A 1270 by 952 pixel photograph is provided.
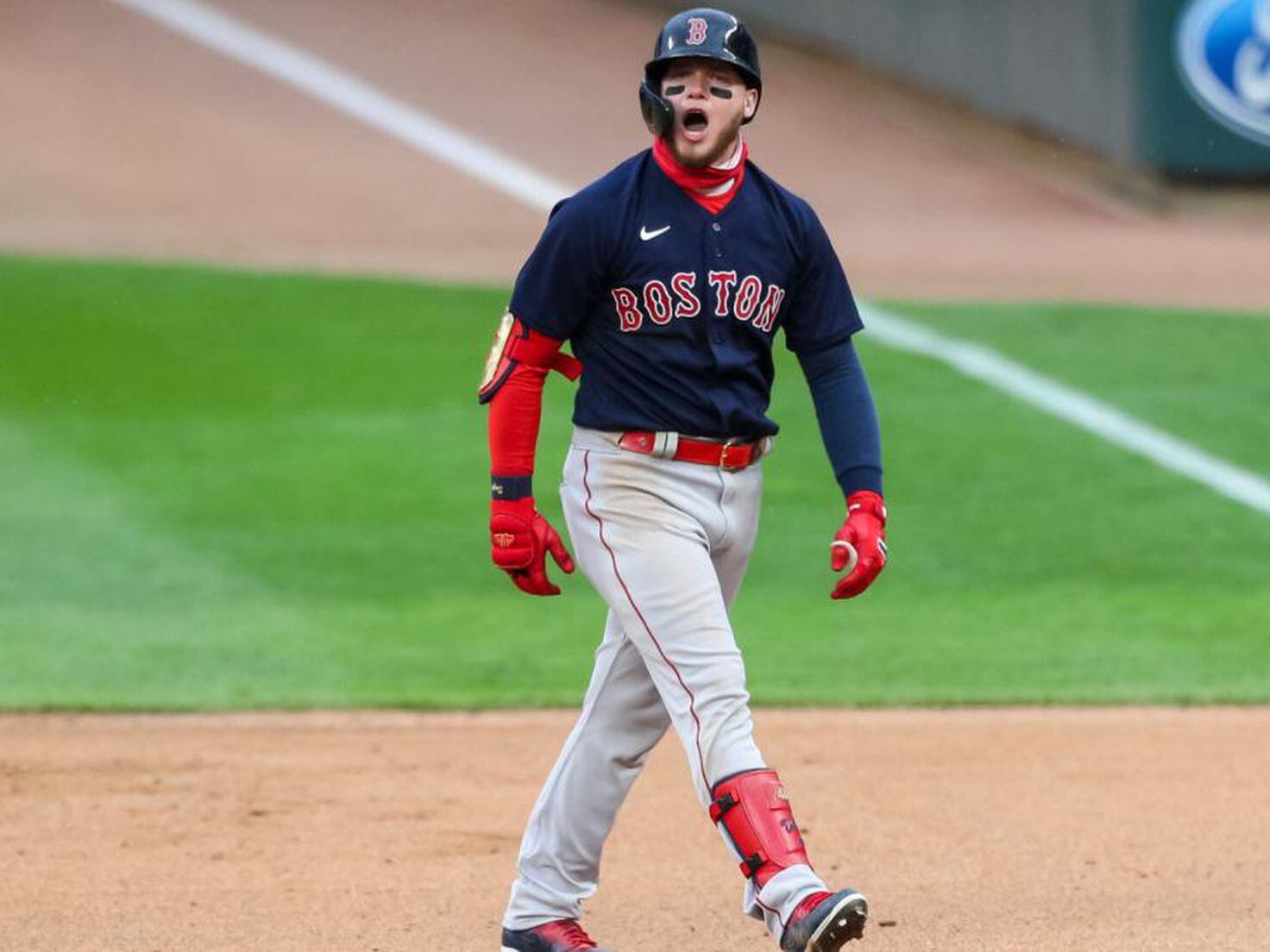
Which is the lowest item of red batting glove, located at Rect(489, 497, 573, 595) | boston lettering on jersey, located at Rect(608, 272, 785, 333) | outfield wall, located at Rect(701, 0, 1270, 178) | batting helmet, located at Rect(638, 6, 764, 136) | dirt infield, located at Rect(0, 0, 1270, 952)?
dirt infield, located at Rect(0, 0, 1270, 952)

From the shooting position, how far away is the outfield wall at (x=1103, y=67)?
18.1 metres

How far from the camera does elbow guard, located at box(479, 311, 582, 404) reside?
487cm

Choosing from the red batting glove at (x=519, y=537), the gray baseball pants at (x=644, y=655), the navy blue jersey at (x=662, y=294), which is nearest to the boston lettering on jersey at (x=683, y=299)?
the navy blue jersey at (x=662, y=294)

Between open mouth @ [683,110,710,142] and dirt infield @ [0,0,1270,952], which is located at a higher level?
open mouth @ [683,110,710,142]

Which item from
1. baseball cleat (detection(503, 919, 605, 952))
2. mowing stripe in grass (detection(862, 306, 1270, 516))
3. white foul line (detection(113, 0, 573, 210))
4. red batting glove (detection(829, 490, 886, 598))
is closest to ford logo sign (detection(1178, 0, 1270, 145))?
mowing stripe in grass (detection(862, 306, 1270, 516))

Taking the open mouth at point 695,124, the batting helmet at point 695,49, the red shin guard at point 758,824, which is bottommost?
the red shin guard at point 758,824

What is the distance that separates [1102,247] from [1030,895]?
12.6 m

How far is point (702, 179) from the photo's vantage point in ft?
15.9

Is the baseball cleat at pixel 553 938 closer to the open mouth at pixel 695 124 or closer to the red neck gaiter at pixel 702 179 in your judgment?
the red neck gaiter at pixel 702 179

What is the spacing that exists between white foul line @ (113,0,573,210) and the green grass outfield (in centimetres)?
448

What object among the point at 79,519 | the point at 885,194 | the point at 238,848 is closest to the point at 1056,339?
the point at 885,194

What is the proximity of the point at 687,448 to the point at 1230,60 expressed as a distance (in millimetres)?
14278

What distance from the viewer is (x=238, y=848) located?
20.1 feet

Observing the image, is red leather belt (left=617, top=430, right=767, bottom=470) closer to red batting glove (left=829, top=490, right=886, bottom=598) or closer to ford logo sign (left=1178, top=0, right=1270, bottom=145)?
red batting glove (left=829, top=490, right=886, bottom=598)
